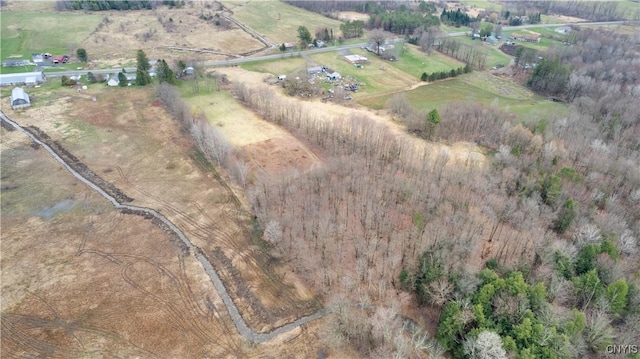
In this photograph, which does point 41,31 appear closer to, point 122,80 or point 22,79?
point 22,79

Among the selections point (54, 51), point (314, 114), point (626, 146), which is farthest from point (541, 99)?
point (54, 51)

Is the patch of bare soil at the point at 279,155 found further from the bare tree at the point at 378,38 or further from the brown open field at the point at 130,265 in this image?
the bare tree at the point at 378,38

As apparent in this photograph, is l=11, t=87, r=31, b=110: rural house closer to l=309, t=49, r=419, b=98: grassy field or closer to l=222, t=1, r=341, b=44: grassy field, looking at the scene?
l=309, t=49, r=419, b=98: grassy field

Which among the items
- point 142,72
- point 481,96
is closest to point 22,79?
point 142,72

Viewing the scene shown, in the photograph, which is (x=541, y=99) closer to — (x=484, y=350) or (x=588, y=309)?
(x=588, y=309)

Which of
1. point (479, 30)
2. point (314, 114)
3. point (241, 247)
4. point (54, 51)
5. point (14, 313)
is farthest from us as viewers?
point (479, 30)
